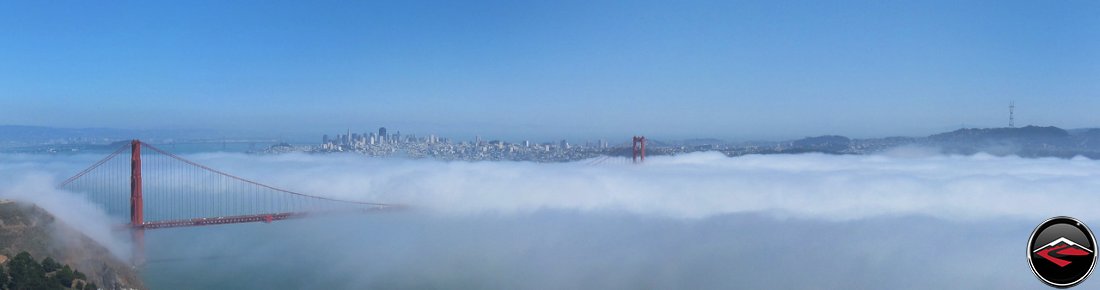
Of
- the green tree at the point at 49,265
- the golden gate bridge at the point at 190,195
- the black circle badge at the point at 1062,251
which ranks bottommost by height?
the golden gate bridge at the point at 190,195

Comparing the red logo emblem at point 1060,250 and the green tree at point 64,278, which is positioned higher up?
the red logo emblem at point 1060,250

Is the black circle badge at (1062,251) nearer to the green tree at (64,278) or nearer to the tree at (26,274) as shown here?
the tree at (26,274)

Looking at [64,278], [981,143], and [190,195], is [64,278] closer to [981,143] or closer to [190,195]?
[190,195]

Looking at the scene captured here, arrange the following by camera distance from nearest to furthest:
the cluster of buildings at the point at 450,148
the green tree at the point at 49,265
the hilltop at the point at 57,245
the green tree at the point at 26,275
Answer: the green tree at the point at 26,275
the green tree at the point at 49,265
the hilltop at the point at 57,245
the cluster of buildings at the point at 450,148

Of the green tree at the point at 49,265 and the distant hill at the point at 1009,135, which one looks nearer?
the green tree at the point at 49,265

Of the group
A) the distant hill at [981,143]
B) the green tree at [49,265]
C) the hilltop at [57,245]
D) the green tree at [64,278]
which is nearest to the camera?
the green tree at [64,278]

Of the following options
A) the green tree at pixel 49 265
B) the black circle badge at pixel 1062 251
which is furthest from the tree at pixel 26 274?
the black circle badge at pixel 1062 251

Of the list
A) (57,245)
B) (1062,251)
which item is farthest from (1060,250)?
(57,245)

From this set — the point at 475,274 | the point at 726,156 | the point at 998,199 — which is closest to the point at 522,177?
the point at 726,156

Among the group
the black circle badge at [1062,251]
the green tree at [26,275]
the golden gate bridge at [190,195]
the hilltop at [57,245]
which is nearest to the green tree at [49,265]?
the green tree at [26,275]
